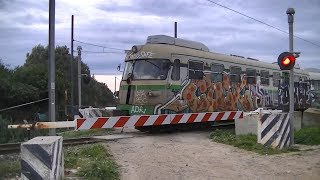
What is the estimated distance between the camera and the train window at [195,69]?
687 inches

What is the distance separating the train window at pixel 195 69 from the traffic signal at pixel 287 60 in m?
4.58

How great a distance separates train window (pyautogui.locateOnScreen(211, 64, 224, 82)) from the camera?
1869 cm

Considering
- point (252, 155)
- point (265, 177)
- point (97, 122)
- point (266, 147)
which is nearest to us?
point (265, 177)

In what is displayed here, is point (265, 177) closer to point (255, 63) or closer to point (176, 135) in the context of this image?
point (176, 135)

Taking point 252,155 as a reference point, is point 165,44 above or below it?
above

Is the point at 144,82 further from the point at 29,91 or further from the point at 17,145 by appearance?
the point at 29,91

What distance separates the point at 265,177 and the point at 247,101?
12.3 metres

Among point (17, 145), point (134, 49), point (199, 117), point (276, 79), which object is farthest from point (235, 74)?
point (17, 145)

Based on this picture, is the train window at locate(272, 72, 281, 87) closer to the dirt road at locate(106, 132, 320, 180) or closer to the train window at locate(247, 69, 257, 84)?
the train window at locate(247, 69, 257, 84)

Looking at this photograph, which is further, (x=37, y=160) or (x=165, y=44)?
(x=165, y=44)

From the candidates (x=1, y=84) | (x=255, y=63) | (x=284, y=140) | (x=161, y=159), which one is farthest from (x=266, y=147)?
(x=1, y=84)

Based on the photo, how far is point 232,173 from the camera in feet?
30.6

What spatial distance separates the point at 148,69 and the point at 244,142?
16.8 feet

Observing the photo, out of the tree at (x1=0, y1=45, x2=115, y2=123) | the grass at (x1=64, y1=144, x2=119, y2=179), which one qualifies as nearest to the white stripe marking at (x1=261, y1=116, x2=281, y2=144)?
the grass at (x1=64, y1=144, x2=119, y2=179)
